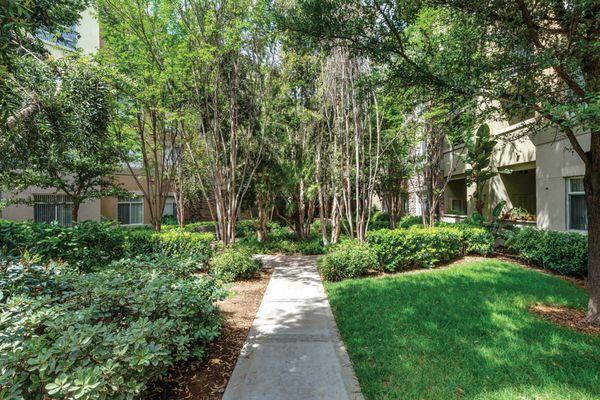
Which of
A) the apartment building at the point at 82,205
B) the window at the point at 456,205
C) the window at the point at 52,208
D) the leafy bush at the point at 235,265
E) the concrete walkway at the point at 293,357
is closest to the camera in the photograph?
the concrete walkway at the point at 293,357

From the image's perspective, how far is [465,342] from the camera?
4.27 m

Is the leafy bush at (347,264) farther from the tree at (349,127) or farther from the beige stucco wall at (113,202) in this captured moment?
the beige stucco wall at (113,202)

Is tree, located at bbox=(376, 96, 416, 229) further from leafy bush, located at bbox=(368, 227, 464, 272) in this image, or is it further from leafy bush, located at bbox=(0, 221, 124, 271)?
leafy bush, located at bbox=(0, 221, 124, 271)

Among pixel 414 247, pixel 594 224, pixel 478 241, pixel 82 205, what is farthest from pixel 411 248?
pixel 82 205

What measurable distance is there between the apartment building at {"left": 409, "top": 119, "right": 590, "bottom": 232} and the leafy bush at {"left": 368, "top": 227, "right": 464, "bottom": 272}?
3.25 meters

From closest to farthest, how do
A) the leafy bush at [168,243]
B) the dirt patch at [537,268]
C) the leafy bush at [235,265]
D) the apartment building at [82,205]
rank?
the dirt patch at [537,268]
the leafy bush at [235,265]
the leafy bush at [168,243]
the apartment building at [82,205]

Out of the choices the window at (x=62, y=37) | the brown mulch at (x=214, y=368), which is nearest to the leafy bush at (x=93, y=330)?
the brown mulch at (x=214, y=368)

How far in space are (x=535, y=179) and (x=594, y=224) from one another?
9.87 metres

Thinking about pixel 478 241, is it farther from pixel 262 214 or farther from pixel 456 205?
pixel 456 205

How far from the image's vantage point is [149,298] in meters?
3.55

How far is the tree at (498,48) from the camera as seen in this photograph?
4.67 m

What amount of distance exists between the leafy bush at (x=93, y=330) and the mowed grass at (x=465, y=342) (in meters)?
2.21

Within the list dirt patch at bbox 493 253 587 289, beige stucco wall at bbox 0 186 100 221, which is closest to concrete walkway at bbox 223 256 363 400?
dirt patch at bbox 493 253 587 289

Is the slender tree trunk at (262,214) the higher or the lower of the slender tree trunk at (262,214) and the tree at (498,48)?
the lower
